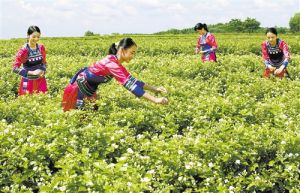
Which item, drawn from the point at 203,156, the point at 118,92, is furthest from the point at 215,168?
the point at 118,92

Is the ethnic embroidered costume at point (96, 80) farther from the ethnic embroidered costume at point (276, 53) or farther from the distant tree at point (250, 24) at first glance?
the distant tree at point (250, 24)

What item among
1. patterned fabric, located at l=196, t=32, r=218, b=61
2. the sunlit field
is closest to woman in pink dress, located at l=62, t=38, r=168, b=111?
the sunlit field

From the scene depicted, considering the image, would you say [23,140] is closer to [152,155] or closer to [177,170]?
[152,155]

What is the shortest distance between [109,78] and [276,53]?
5.92 meters

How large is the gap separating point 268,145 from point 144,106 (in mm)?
2442

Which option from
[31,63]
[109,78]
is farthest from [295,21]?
[109,78]

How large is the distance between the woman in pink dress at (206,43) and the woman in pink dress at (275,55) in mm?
2557

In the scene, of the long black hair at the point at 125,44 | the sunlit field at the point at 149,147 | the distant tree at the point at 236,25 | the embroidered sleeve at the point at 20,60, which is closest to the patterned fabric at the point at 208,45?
the sunlit field at the point at 149,147

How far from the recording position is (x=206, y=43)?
13.5 metres

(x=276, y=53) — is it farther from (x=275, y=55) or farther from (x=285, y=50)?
(x=285, y=50)

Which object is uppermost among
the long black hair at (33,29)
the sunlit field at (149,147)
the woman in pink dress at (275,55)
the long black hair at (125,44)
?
the long black hair at (33,29)

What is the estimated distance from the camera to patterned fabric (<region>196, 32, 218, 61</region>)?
1341cm

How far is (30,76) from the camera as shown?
9.07 m

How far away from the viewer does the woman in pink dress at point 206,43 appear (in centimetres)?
1329
